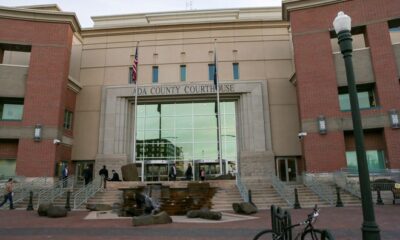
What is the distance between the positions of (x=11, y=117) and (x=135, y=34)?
14.5m

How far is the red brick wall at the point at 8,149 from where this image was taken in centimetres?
2641

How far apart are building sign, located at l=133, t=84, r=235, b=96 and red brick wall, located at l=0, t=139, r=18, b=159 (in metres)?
11.8

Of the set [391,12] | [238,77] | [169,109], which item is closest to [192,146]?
[169,109]

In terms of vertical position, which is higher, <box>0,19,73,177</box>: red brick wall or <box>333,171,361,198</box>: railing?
<box>0,19,73,177</box>: red brick wall

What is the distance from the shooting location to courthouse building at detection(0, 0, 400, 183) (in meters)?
25.1

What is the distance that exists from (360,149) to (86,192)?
17895 millimetres

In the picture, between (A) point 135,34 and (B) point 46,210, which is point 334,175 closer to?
(B) point 46,210

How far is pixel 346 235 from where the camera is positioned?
29.0 ft

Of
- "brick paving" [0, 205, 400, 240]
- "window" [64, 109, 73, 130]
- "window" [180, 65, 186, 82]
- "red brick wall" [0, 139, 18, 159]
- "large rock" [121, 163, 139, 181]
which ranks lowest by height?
"brick paving" [0, 205, 400, 240]

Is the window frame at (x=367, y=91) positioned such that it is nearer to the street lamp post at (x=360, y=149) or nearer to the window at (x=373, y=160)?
the window at (x=373, y=160)

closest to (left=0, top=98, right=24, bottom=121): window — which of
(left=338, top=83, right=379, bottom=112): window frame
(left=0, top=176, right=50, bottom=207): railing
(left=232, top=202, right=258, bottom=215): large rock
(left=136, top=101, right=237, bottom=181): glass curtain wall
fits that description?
(left=0, top=176, right=50, bottom=207): railing

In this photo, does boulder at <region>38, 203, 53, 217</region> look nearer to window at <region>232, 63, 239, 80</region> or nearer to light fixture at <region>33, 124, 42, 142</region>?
light fixture at <region>33, 124, 42, 142</region>

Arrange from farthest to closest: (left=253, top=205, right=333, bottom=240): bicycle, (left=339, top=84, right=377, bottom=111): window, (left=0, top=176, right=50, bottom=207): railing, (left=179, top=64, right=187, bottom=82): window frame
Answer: (left=179, top=64, right=187, bottom=82): window frame → (left=339, top=84, right=377, bottom=111): window → (left=0, top=176, right=50, bottom=207): railing → (left=253, top=205, right=333, bottom=240): bicycle

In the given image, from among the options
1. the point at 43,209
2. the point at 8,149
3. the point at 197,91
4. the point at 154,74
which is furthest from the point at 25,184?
the point at 197,91
